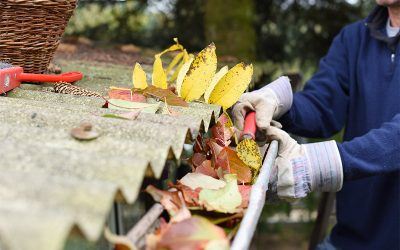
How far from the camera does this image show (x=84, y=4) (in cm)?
684

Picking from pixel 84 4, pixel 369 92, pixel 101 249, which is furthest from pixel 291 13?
pixel 101 249

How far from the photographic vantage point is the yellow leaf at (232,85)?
197cm

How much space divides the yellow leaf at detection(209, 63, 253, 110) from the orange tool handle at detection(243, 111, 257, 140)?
104mm

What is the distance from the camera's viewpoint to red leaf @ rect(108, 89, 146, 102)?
1864mm

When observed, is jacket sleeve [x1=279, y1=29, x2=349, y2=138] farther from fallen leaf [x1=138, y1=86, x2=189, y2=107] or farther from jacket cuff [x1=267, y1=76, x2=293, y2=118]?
fallen leaf [x1=138, y1=86, x2=189, y2=107]

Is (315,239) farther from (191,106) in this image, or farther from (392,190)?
(191,106)

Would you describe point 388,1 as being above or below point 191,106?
above

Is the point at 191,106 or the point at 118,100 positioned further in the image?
the point at 191,106

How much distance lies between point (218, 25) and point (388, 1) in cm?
332

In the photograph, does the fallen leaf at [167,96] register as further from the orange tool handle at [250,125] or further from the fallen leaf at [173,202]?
the fallen leaf at [173,202]

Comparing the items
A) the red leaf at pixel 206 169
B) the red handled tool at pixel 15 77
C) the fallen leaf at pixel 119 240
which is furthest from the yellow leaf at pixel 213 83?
the fallen leaf at pixel 119 240

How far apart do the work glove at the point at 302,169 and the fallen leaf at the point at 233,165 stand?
0.95 feet

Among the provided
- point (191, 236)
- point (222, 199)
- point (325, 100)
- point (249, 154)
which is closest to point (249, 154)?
point (249, 154)

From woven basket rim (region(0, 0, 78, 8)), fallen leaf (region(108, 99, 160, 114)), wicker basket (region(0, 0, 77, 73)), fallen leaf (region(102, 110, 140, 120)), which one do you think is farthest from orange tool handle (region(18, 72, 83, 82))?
fallen leaf (region(102, 110, 140, 120))
